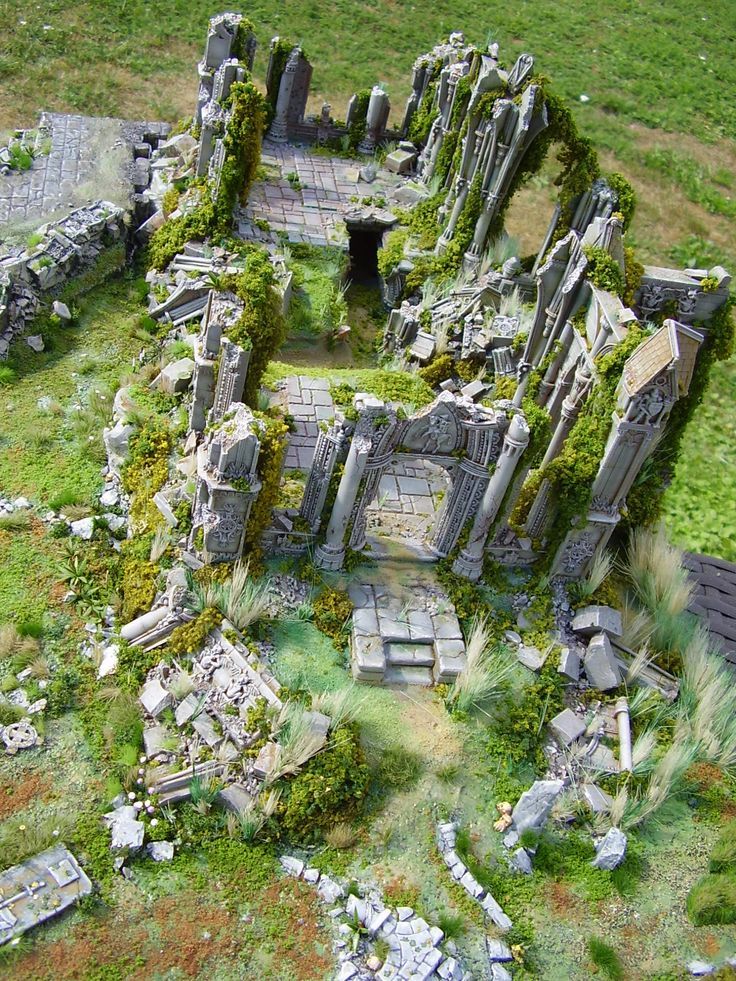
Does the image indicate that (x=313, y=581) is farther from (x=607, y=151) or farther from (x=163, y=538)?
(x=607, y=151)

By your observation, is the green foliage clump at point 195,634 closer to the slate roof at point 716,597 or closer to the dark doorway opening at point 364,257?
the slate roof at point 716,597

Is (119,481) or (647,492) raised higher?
(647,492)

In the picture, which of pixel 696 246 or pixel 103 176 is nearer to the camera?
pixel 103 176

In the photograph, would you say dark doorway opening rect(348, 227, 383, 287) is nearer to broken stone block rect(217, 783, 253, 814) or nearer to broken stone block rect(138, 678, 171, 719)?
broken stone block rect(138, 678, 171, 719)

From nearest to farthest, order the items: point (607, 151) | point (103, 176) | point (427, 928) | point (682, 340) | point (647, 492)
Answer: point (427, 928) → point (682, 340) → point (647, 492) → point (103, 176) → point (607, 151)

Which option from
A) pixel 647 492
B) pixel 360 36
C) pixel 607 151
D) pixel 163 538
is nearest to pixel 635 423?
pixel 647 492

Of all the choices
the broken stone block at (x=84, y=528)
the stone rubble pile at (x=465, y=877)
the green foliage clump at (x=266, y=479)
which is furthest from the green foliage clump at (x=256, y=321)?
the stone rubble pile at (x=465, y=877)
